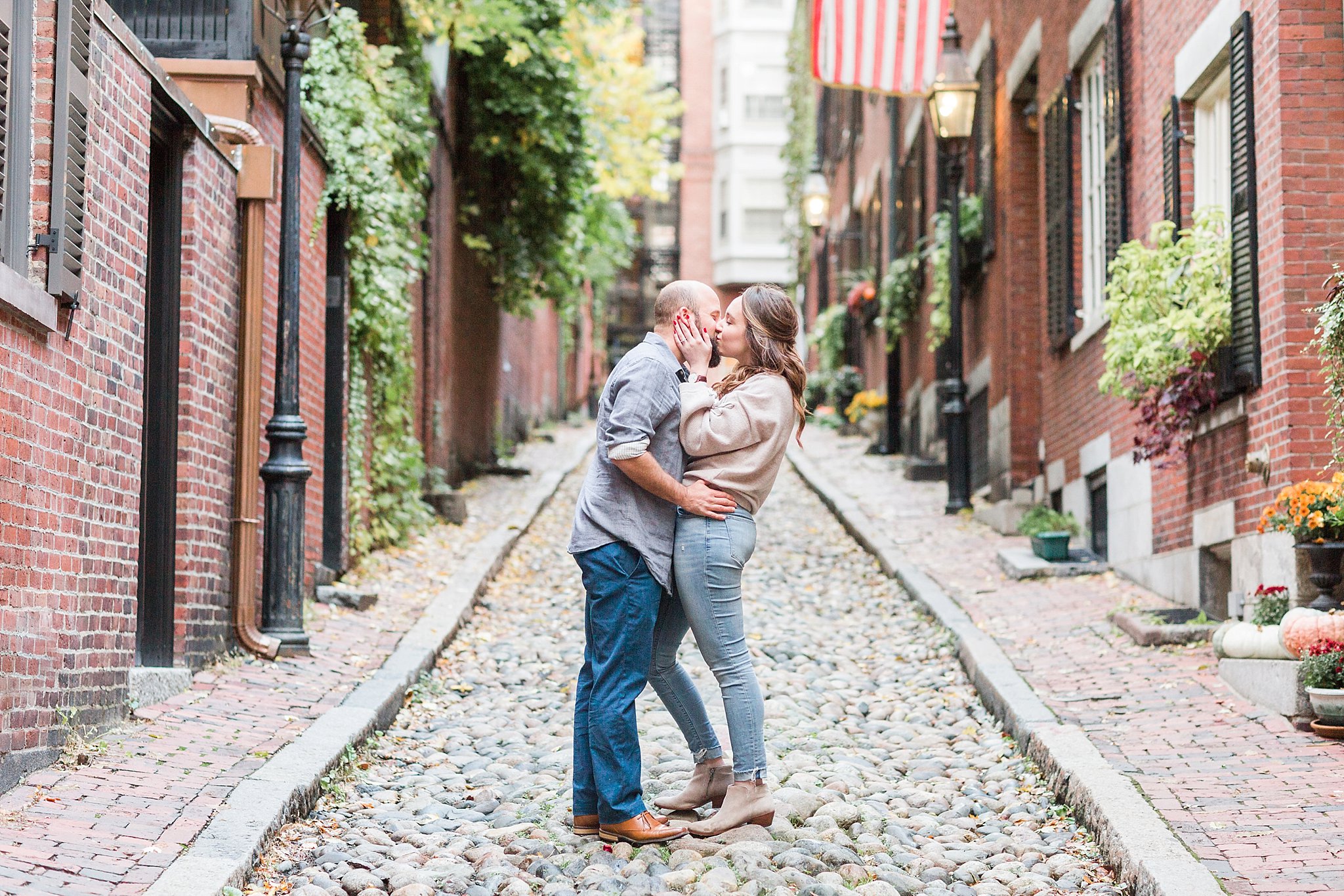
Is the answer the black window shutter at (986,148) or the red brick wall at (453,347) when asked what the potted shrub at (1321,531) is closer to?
the black window shutter at (986,148)

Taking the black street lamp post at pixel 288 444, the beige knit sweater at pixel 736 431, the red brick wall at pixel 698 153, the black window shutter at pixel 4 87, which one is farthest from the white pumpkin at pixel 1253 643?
the red brick wall at pixel 698 153

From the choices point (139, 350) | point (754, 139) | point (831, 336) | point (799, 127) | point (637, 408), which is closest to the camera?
point (637, 408)

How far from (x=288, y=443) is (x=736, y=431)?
392cm

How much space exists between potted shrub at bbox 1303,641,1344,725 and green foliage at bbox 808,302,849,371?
67.2ft

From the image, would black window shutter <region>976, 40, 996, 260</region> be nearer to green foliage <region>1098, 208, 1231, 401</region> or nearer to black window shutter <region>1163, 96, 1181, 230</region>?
black window shutter <region>1163, 96, 1181, 230</region>

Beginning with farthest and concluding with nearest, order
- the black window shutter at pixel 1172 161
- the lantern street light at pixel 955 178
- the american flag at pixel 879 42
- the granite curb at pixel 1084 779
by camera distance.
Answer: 1. the american flag at pixel 879 42
2. the lantern street light at pixel 955 178
3. the black window shutter at pixel 1172 161
4. the granite curb at pixel 1084 779

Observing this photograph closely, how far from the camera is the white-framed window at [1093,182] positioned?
38.7 feet

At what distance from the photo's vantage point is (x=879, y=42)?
1497 centimetres

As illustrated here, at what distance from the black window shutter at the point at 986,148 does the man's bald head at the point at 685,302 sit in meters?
10.5

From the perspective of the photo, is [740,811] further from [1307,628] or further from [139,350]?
[139,350]

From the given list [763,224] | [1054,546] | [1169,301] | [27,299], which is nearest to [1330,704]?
[1169,301]

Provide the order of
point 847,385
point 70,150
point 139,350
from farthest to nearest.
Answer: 1. point 847,385
2. point 139,350
3. point 70,150

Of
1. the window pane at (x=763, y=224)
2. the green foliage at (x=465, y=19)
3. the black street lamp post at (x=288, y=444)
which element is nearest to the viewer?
the black street lamp post at (x=288, y=444)

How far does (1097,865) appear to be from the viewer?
488 cm
